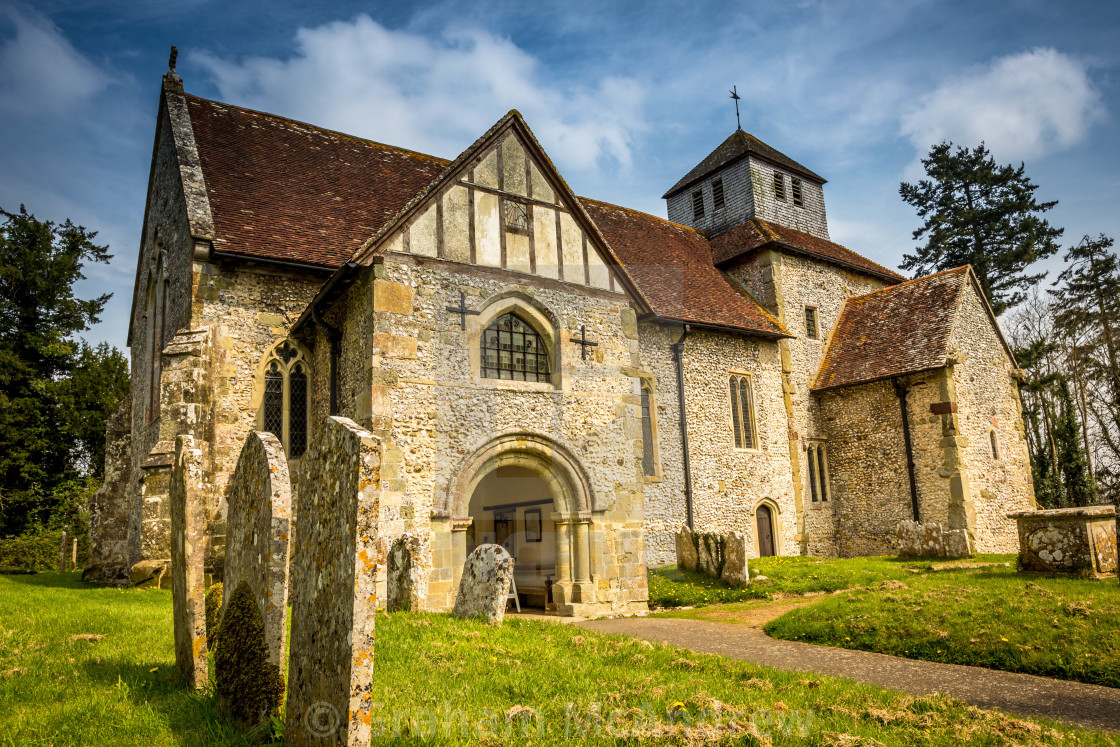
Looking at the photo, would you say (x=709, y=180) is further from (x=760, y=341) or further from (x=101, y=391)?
(x=101, y=391)

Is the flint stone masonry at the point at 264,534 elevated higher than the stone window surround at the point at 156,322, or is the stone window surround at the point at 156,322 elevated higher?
the stone window surround at the point at 156,322

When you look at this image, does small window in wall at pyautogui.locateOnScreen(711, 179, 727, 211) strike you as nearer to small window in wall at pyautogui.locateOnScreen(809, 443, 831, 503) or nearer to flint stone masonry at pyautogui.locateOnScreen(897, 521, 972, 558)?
small window in wall at pyautogui.locateOnScreen(809, 443, 831, 503)

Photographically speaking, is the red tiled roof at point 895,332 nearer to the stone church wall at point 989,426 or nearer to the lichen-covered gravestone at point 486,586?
the stone church wall at point 989,426

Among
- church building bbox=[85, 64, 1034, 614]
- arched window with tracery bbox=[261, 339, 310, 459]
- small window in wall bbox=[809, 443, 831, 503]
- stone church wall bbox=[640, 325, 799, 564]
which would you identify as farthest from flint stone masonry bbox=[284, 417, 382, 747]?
small window in wall bbox=[809, 443, 831, 503]

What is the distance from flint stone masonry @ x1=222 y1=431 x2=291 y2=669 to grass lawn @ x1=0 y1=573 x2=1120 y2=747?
65cm

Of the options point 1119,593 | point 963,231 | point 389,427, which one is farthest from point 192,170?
point 963,231

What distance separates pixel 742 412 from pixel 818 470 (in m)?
3.48

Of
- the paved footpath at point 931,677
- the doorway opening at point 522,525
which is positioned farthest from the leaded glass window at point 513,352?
the paved footpath at point 931,677

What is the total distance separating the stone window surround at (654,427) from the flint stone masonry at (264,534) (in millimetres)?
13483

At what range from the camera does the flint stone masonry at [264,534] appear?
3.82 metres

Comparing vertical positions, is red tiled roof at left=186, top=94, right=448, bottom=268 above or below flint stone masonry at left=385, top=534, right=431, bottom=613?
above

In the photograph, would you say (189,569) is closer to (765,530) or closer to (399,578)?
(399,578)

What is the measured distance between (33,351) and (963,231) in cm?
3976

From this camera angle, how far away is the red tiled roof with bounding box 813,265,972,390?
19.7 m
